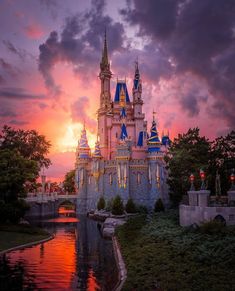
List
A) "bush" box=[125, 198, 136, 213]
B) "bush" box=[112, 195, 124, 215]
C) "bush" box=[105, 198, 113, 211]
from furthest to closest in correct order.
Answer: "bush" box=[105, 198, 113, 211] → "bush" box=[125, 198, 136, 213] → "bush" box=[112, 195, 124, 215]

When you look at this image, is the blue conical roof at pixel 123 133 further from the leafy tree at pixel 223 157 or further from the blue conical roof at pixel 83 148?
the leafy tree at pixel 223 157

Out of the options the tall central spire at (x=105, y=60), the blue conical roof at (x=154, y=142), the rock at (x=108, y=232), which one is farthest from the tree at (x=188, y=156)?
the tall central spire at (x=105, y=60)

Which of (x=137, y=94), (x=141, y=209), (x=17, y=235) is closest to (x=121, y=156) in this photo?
A: (x=141, y=209)

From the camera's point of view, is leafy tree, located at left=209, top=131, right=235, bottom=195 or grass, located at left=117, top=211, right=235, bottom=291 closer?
grass, located at left=117, top=211, right=235, bottom=291

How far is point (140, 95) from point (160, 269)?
6144cm

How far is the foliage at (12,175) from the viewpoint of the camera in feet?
119

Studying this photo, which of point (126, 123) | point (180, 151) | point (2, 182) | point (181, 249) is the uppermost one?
point (126, 123)

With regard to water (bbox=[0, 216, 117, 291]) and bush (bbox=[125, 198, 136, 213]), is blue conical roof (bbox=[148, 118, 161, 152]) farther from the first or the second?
water (bbox=[0, 216, 117, 291])

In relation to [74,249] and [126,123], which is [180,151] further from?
[126,123]

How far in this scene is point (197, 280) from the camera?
1548 centimetres

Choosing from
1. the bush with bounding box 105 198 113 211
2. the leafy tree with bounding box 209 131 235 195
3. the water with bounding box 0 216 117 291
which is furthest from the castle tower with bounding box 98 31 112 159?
the water with bounding box 0 216 117 291

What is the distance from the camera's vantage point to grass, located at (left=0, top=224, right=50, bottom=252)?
28.2 m

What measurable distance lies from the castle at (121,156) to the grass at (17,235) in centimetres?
2901

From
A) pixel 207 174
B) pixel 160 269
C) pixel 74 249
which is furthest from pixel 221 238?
pixel 207 174
